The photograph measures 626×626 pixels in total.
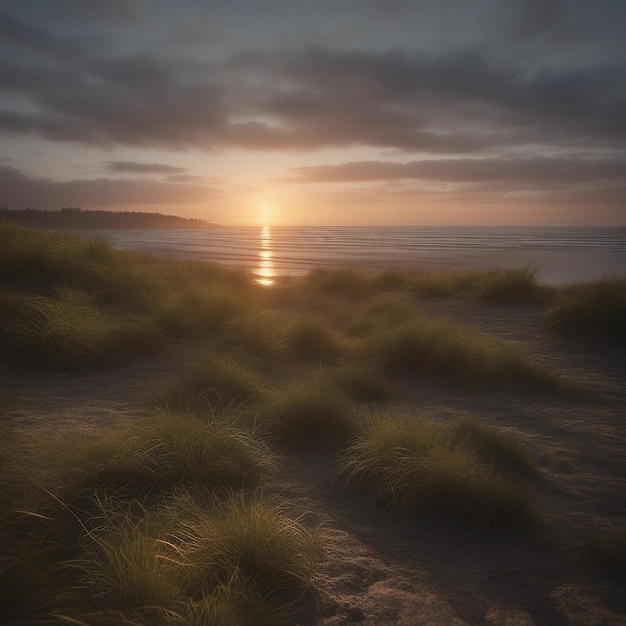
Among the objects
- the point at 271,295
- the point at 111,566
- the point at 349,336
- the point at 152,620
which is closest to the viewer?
the point at 152,620

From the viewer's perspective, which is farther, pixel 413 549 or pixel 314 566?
pixel 413 549

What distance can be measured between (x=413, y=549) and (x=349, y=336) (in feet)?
21.5

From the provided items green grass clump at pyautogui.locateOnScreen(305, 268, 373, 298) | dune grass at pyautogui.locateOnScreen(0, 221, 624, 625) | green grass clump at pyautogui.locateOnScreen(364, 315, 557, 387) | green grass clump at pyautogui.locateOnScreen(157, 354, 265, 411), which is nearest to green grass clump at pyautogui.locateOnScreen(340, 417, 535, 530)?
dune grass at pyautogui.locateOnScreen(0, 221, 624, 625)

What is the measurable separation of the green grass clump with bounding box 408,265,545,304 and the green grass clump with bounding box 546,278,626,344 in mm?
2134

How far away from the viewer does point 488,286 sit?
12453mm

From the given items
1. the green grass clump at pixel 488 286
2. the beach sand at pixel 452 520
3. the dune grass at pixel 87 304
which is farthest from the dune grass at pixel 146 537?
the green grass clump at pixel 488 286

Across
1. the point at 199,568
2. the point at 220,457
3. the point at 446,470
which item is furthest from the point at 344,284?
the point at 199,568

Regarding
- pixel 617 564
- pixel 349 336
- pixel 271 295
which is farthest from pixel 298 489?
pixel 271 295

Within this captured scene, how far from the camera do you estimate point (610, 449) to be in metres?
5.02

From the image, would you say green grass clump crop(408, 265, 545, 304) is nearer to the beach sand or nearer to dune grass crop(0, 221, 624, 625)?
dune grass crop(0, 221, 624, 625)

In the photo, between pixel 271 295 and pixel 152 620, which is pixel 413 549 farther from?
pixel 271 295

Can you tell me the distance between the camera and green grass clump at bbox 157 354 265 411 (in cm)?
585

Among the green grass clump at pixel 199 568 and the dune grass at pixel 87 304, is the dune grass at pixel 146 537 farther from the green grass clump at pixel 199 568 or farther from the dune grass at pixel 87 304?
the dune grass at pixel 87 304

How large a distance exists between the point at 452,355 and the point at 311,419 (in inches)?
118
